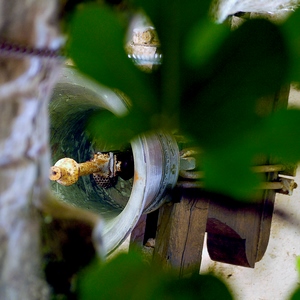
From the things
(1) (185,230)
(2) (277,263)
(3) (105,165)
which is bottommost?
(2) (277,263)

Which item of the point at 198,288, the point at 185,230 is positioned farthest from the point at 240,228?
the point at 198,288

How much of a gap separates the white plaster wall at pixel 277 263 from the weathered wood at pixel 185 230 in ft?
1.28

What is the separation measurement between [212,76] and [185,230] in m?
0.76

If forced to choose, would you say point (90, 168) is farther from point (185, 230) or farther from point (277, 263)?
point (277, 263)

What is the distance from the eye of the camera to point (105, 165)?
885mm

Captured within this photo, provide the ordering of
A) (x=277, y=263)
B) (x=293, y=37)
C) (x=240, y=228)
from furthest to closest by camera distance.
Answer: (x=277, y=263) → (x=240, y=228) → (x=293, y=37)

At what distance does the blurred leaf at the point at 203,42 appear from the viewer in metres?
0.17

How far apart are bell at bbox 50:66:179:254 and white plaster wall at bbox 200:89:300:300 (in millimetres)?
442

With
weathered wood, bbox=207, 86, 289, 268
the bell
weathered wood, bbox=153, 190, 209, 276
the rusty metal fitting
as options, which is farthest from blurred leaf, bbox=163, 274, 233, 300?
weathered wood, bbox=207, 86, 289, 268

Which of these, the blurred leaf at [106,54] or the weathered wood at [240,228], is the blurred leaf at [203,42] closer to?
the blurred leaf at [106,54]

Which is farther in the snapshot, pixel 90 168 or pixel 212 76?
pixel 90 168

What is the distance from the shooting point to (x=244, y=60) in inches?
6.6

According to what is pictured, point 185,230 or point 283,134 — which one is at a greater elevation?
point 283,134

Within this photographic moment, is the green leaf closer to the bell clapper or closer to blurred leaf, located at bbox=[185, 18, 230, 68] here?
blurred leaf, located at bbox=[185, 18, 230, 68]
